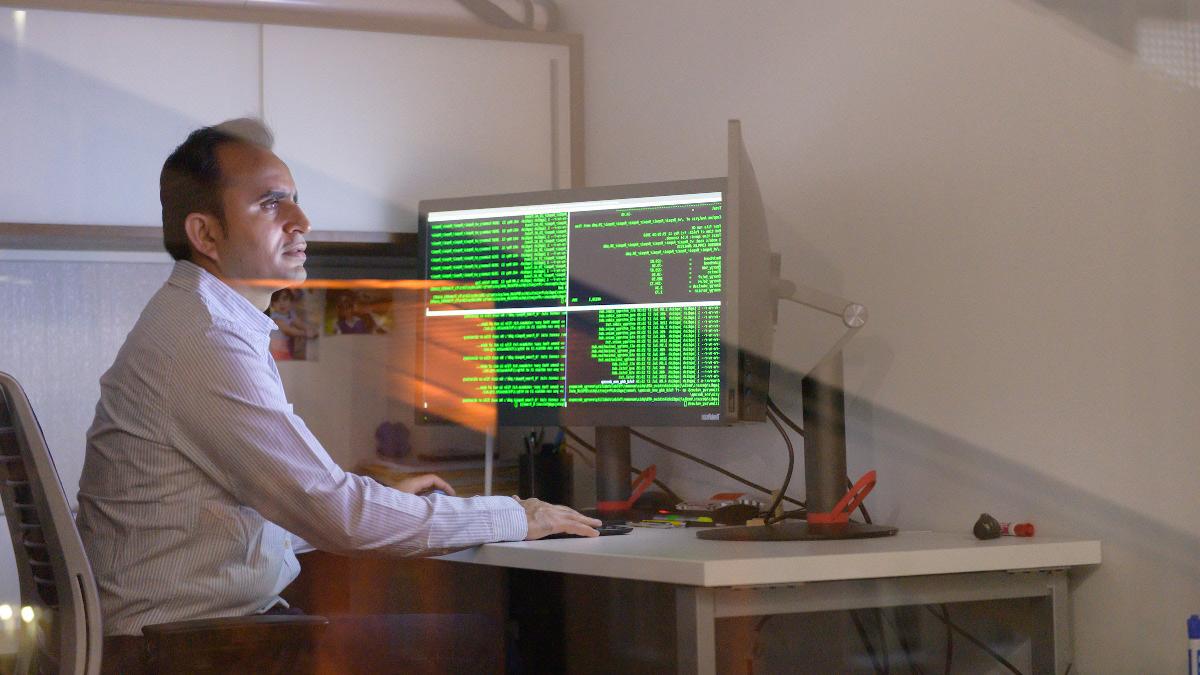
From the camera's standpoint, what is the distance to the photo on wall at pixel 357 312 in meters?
2.59

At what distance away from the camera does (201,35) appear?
7.60 feet

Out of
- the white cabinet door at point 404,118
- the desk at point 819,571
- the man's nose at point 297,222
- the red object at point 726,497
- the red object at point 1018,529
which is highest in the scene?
the white cabinet door at point 404,118

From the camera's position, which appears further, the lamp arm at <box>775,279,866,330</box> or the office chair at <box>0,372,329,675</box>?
the lamp arm at <box>775,279,866,330</box>

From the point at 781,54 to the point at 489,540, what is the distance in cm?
102

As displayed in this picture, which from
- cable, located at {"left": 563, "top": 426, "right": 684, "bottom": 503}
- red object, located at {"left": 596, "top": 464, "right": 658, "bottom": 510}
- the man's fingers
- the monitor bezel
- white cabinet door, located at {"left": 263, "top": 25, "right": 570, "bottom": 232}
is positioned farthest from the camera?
white cabinet door, located at {"left": 263, "top": 25, "right": 570, "bottom": 232}

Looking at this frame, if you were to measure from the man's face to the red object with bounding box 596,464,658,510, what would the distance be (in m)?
0.62

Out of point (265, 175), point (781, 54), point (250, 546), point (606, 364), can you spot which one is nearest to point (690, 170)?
point (781, 54)

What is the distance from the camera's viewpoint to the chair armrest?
4.31 feet

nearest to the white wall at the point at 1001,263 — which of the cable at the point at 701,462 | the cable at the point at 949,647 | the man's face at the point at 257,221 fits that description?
the cable at the point at 701,462

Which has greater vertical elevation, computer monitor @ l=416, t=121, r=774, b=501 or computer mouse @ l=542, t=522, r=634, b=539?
computer monitor @ l=416, t=121, r=774, b=501

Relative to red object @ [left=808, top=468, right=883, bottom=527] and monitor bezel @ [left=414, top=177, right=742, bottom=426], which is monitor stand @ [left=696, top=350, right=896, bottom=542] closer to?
red object @ [left=808, top=468, right=883, bottom=527]

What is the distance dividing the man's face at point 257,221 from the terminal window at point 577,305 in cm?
36

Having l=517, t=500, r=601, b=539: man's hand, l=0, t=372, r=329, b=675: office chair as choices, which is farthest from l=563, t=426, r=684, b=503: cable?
l=0, t=372, r=329, b=675: office chair

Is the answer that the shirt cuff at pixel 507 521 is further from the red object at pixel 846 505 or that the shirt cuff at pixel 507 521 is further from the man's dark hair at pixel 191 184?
the man's dark hair at pixel 191 184
